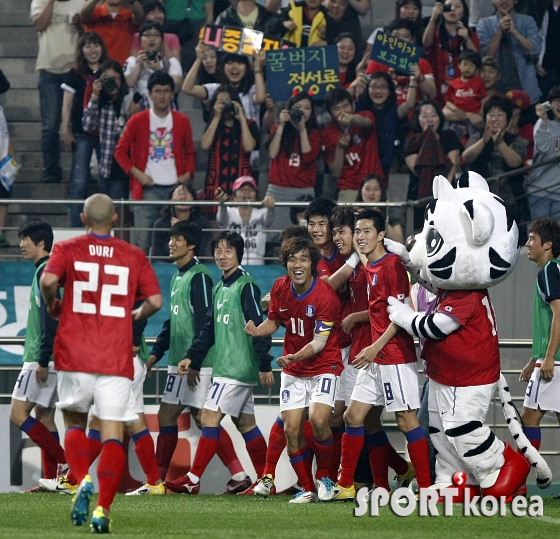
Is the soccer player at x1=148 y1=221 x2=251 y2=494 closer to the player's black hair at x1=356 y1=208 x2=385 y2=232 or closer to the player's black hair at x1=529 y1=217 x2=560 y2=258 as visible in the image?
the player's black hair at x1=356 y1=208 x2=385 y2=232

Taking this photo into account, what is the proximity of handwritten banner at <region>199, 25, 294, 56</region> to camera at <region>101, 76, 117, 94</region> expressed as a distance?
1.05 m

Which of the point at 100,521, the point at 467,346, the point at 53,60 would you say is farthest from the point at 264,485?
the point at 53,60

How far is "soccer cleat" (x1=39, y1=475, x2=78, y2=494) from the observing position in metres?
8.91

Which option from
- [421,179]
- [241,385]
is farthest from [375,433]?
[421,179]

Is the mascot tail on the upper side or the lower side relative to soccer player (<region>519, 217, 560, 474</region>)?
lower

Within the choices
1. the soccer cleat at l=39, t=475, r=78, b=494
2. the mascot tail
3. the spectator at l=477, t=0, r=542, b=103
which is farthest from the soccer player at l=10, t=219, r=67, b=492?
the spectator at l=477, t=0, r=542, b=103

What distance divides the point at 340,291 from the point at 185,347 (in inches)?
56.9

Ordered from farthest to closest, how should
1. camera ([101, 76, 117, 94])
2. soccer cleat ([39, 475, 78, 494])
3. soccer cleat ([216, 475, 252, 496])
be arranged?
camera ([101, 76, 117, 94]), soccer cleat ([216, 475, 252, 496]), soccer cleat ([39, 475, 78, 494])

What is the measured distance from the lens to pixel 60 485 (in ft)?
29.3

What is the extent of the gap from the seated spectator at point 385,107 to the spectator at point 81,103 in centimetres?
289

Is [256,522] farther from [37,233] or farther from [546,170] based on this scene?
[546,170]

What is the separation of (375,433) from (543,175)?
183 inches

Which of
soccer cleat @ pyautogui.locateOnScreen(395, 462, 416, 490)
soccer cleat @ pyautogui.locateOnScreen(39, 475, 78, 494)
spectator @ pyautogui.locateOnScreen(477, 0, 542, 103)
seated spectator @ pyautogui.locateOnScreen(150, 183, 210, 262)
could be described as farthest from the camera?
spectator @ pyautogui.locateOnScreen(477, 0, 542, 103)

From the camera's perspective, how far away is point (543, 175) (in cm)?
1194
